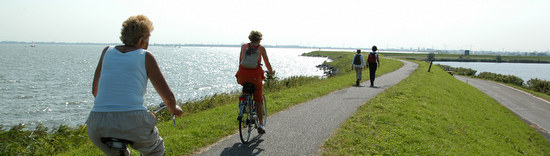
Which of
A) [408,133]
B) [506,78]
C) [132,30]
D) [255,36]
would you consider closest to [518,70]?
[506,78]

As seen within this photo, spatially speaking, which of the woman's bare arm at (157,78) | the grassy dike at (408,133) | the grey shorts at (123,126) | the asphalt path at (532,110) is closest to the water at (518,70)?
the asphalt path at (532,110)

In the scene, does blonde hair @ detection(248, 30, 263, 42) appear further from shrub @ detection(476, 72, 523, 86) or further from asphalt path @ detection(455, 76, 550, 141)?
shrub @ detection(476, 72, 523, 86)

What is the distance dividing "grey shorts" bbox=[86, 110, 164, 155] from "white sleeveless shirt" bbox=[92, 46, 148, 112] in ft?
0.15

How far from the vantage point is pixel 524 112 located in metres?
22.7

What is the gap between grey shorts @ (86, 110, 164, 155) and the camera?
247 centimetres

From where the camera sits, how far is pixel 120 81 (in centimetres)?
249

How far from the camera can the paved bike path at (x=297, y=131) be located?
5.75 m

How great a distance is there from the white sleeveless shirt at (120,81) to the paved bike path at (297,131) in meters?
3.20

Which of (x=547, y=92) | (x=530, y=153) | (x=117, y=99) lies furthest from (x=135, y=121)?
(x=547, y=92)

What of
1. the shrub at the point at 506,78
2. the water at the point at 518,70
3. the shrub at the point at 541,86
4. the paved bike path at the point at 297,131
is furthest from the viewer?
the water at the point at 518,70

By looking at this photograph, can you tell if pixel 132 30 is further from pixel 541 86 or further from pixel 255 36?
pixel 541 86

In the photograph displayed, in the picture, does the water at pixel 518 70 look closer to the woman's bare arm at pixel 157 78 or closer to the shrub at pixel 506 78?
the shrub at pixel 506 78

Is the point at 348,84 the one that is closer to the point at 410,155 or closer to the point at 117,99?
the point at 410,155

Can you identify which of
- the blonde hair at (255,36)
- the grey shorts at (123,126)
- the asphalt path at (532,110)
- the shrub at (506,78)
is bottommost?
the asphalt path at (532,110)
